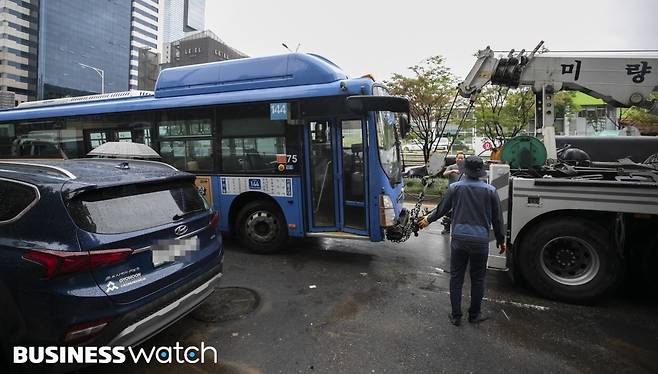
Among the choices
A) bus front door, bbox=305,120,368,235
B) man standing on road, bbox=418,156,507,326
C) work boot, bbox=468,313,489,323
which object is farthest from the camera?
bus front door, bbox=305,120,368,235

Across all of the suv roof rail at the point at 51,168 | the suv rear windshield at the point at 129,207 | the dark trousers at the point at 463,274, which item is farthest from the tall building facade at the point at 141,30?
the dark trousers at the point at 463,274

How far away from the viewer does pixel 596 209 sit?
416 cm

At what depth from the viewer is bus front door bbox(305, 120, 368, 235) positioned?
5.59 m

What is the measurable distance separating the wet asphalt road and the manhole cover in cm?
8

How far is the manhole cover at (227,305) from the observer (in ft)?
12.9

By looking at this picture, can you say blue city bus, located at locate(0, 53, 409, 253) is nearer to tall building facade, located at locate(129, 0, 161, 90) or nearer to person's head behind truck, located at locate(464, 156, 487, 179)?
person's head behind truck, located at locate(464, 156, 487, 179)

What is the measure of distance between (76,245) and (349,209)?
3854mm

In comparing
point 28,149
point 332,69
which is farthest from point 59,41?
point 332,69

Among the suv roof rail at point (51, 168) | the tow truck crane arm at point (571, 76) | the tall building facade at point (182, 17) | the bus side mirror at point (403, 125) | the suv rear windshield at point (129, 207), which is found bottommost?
the suv rear windshield at point (129, 207)

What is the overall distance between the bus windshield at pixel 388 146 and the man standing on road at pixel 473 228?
5.81 ft

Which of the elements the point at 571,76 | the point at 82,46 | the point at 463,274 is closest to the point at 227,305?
the point at 463,274

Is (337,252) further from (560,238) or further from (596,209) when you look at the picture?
(596,209)

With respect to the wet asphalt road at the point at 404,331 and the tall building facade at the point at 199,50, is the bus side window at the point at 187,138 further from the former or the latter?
the tall building facade at the point at 199,50

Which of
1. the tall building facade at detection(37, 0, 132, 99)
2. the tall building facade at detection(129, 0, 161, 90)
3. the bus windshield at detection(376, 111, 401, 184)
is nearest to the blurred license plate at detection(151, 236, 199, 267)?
the bus windshield at detection(376, 111, 401, 184)
